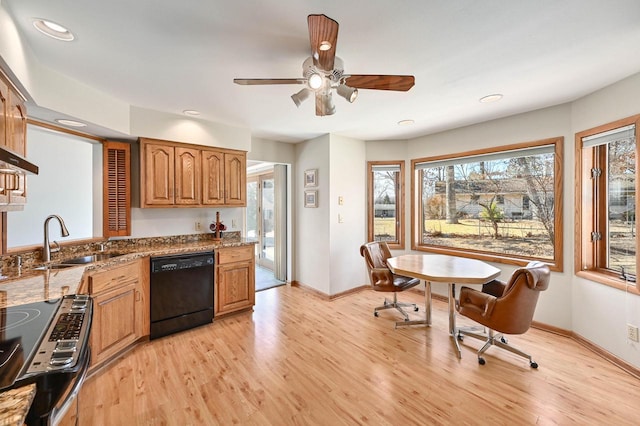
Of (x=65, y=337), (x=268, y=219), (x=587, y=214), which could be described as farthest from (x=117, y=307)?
(x=587, y=214)

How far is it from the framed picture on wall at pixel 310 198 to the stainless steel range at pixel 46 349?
10.1ft

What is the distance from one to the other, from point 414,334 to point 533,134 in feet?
8.67

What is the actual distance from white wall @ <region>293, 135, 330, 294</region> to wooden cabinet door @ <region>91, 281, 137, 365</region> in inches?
93.9

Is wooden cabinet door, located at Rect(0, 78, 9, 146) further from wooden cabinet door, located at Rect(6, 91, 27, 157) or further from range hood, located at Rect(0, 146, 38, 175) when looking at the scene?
range hood, located at Rect(0, 146, 38, 175)

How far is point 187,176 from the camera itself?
3.29 meters

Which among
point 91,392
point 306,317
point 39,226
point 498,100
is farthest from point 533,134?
point 39,226

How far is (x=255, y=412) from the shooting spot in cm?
182

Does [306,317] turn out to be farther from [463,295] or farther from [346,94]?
[346,94]

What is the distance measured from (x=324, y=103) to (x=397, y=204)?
2.85 metres

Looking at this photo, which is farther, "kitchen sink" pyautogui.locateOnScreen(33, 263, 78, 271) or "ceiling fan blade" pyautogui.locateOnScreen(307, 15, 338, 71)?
"kitchen sink" pyautogui.locateOnScreen(33, 263, 78, 271)

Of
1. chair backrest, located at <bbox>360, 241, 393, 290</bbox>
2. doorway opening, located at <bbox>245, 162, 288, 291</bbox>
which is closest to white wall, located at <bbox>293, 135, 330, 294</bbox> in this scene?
doorway opening, located at <bbox>245, 162, 288, 291</bbox>

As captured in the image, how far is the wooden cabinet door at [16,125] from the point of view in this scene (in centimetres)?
166

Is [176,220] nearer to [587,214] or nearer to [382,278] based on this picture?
[382,278]

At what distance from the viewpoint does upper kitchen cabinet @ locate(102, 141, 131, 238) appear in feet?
9.66
